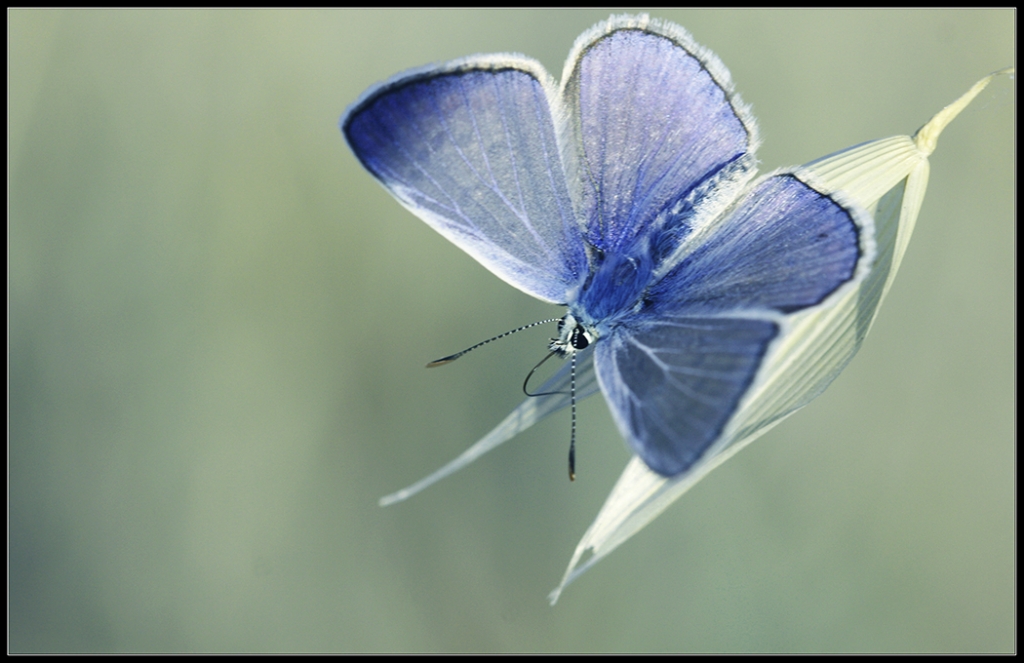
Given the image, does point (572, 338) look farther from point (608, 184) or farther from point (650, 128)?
point (650, 128)

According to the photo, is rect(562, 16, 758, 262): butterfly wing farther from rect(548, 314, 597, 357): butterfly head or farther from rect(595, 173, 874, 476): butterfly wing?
rect(548, 314, 597, 357): butterfly head

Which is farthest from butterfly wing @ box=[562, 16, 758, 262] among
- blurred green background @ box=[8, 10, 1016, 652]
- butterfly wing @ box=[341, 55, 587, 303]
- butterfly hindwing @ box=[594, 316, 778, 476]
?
blurred green background @ box=[8, 10, 1016, 652]

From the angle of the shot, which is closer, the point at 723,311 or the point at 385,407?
the point at 723,311

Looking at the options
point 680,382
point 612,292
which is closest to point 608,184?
point 612,292

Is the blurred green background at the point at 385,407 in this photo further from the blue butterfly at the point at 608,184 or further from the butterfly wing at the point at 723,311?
the butterfly wing at the point at 723,311

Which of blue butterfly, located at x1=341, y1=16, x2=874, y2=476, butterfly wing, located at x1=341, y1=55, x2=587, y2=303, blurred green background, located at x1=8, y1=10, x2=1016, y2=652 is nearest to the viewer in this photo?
blue butterfly, located at x1=341, y1=16, x2=874, y2=476

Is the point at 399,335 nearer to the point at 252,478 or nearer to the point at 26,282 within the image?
the point at 252,478

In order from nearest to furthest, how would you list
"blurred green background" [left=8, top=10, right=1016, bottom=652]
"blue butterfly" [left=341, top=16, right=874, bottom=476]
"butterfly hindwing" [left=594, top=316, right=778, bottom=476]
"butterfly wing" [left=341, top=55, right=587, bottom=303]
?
"butterfly hindwing" [left=594, top=316, right=778, bottom=476], "blue butterfly" [left=341, top=16, right=874, bottom=476], "butterfly wing" [left=341, top=55, right=587, bottom=303], "blurred green background" [left=8, top=10, right=1016, bottom=652]

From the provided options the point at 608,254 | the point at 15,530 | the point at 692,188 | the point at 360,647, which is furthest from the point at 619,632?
the point at 15,530

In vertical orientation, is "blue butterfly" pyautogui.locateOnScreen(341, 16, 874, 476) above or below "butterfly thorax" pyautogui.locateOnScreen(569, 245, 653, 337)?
above
